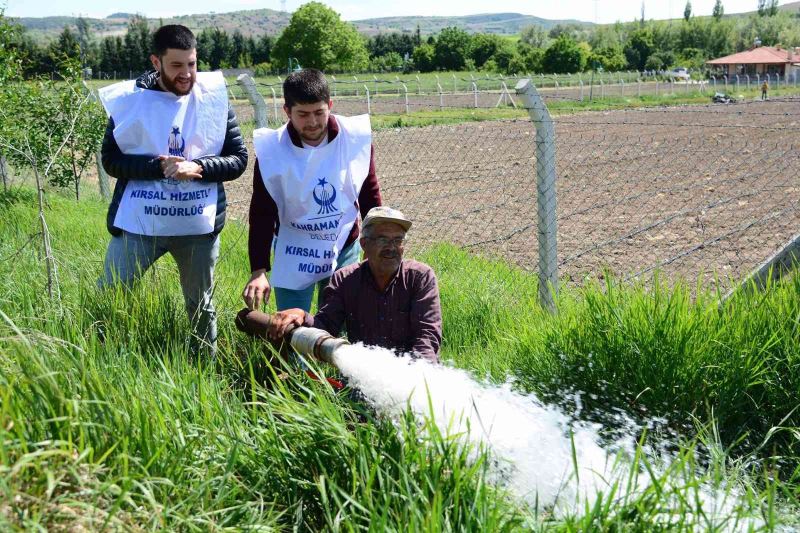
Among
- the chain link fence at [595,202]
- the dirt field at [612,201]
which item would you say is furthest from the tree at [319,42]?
the chain link fence at [595,202]

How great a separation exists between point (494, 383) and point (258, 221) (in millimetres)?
1348

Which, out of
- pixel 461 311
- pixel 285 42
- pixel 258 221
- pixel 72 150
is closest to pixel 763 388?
pixel 461 311

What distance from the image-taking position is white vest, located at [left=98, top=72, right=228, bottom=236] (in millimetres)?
3875

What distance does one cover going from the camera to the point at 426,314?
3.37 metres

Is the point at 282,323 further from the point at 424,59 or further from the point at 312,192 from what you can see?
the point at 424,59

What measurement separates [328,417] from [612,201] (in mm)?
9438

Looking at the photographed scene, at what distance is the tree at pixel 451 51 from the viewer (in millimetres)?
105750

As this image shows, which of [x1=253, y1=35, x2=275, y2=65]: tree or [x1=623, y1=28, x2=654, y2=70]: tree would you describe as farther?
[x1=253, y1=35, x2=275, y2=65]: tree

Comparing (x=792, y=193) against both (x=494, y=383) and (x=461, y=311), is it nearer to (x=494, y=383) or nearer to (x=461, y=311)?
(x=461, y=311)

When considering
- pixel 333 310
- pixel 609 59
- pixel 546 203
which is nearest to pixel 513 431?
pixel 333 310

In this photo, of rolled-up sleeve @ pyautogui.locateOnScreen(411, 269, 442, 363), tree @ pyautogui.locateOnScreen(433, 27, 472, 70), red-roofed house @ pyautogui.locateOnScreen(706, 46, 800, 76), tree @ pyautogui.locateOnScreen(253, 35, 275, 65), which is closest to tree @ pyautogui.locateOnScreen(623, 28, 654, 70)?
red-roofed house @ pyautogui.locateOnScreen(706, 46, 800, 76)

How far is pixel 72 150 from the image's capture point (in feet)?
32.8

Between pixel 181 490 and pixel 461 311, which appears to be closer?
pixel 181 490

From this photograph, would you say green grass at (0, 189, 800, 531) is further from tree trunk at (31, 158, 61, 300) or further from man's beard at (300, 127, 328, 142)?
man's beard at (300, 127, 328, 142)
